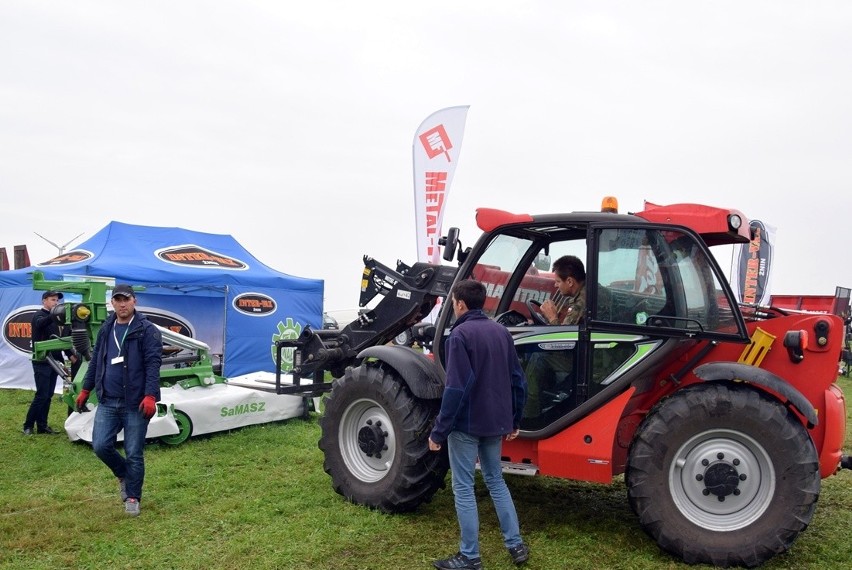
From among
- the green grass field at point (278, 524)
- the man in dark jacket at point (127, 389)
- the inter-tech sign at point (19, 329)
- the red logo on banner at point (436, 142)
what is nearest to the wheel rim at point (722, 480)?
the green grass field at point (278, 524)

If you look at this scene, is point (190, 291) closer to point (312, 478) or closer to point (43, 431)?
point (43, 431)

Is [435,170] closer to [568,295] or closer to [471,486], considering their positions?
[568,295]

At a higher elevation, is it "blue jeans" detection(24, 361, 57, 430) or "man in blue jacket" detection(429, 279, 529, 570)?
"man in blue jacket" detection(429, 279, 529, 570)

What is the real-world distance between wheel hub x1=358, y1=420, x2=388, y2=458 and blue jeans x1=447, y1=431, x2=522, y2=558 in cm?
122

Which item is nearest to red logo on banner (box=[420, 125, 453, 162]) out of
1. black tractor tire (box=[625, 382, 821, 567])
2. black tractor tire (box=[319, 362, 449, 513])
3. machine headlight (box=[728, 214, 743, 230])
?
Answer: black tractor tire (box=[319, 362, 449, 513])

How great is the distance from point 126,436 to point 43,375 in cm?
403

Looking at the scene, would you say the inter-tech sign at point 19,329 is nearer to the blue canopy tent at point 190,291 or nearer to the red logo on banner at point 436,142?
the blue canopy tent at point 190,291

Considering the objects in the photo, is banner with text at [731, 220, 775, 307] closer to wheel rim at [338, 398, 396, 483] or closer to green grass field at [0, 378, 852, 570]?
green grass field at [0, 378, 852, 570]

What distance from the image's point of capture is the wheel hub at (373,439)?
5312mm

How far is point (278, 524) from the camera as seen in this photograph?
5.02 meters

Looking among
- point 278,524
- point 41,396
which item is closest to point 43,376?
point 41,396

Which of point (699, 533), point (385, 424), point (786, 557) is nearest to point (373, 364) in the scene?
point (385, 424)

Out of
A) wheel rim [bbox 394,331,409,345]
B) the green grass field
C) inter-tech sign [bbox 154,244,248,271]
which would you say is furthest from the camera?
inter-tech sign [bbox 154,244,248,271]

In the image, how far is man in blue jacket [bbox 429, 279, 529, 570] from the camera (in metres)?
4.05
